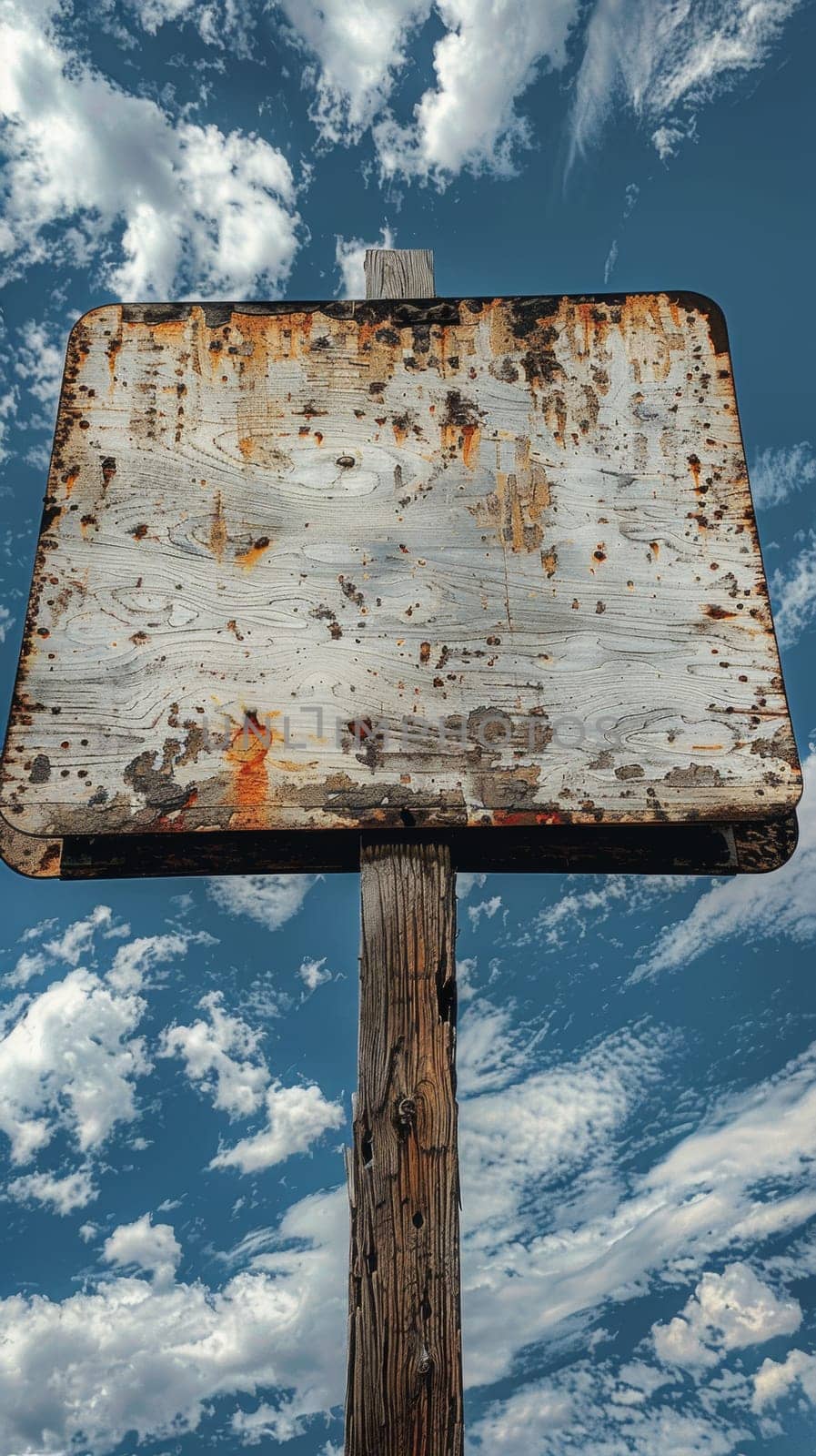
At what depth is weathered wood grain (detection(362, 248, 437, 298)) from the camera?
3.04 metres

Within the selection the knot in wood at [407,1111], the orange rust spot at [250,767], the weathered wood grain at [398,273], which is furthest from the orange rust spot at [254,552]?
the knot in wood at [407,1111]

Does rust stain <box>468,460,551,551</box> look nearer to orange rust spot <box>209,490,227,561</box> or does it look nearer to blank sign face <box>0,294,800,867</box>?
blank sign face <box>0,294,800,867</box>

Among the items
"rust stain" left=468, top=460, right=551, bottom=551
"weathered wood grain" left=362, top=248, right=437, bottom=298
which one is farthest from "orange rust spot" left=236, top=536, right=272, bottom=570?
"weathered wood grain" left=362, top=248, right=437, bottom=298

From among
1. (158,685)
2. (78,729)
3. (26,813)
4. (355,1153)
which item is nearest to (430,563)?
(158,685)

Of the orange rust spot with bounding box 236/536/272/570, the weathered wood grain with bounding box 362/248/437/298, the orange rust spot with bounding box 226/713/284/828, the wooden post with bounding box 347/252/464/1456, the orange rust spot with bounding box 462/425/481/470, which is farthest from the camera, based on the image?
the weathered wood grain with bounding box 362/248/437/298

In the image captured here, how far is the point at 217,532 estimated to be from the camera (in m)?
2.54

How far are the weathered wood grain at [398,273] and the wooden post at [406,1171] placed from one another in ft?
5.91

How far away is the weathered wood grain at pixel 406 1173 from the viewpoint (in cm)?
198

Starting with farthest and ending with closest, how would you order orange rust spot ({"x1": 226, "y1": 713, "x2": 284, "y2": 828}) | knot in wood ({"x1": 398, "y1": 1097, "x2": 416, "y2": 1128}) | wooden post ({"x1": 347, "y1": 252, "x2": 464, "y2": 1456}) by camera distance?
1. orange rust spot ({"x1": 226, "y1": 713, "x2": 284, "y2": 828})
2. knot in wood ({"x1": 398, "y1": 1097, "x2": 416, "y2": 1128})
3. wooden post ({"x1": 347, "y1": 252, "x2": 464, "y2": 1456})

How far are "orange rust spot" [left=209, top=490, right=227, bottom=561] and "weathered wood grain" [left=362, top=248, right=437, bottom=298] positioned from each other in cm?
103

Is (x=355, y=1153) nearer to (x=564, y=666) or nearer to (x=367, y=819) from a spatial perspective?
(x=367, y=819)

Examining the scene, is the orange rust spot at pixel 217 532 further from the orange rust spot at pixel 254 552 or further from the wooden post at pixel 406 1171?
the wooden post at pixel 406 1171

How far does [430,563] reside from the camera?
251 cm

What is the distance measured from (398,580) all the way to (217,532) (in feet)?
1.63
